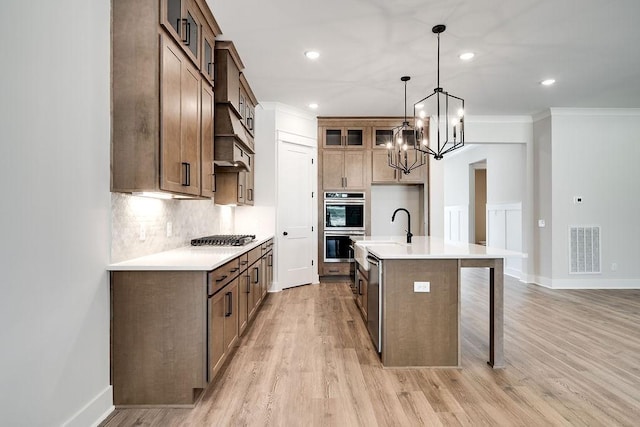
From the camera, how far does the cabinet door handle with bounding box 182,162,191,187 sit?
245cm

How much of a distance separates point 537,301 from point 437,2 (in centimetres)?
401

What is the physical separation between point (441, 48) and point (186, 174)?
2850 millimetres

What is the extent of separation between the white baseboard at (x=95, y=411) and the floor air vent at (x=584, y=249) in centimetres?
629

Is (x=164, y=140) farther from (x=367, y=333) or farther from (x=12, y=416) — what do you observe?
(x=367, y=333)

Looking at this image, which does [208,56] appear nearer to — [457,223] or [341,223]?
[341,223]

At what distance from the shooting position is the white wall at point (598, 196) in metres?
5.43

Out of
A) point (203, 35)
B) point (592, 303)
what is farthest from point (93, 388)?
point (592, 303)

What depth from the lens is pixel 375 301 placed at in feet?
9.63

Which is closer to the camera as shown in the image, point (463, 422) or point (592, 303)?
point (463, 422)

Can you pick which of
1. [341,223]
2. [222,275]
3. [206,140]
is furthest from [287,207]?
[222,275]

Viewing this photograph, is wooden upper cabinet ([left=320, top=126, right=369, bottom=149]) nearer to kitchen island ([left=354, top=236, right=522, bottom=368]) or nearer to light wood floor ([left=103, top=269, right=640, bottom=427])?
light wood floor ([left=103, top=269, right=640, bottom=427])

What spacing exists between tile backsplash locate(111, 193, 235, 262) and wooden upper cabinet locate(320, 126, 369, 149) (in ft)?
8.89

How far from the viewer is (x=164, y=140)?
2.14m

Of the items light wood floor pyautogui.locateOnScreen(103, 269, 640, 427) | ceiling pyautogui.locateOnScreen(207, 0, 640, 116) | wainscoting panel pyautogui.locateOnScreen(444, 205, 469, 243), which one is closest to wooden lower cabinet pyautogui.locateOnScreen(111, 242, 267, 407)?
light wood floor pyautogui.locateOnScreen(103, 269, 640, 427)
